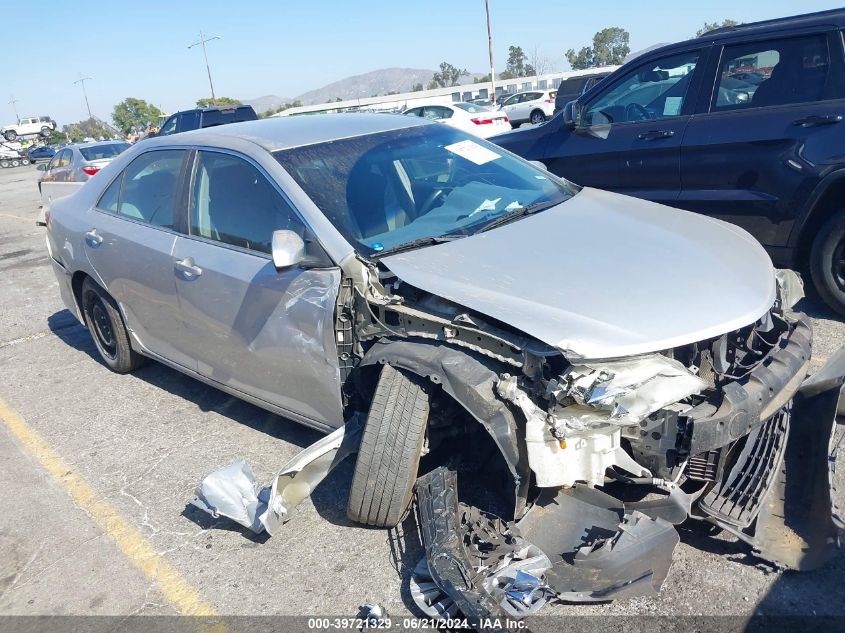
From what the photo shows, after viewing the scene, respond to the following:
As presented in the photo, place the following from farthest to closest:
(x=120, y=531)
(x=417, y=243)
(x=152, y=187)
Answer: (x=152, y=187), (x=120, y=531), (x=417, y=243)

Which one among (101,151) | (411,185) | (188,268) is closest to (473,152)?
(411,185)

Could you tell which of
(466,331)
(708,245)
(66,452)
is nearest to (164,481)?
(66,452)

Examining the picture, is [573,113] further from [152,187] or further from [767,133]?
[152,187]

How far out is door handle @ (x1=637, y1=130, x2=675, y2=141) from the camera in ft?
17.7

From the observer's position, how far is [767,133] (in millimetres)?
4879

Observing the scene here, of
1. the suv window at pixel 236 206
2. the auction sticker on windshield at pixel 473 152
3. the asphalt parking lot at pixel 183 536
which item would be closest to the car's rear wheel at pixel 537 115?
the asphalt parking lot at pixel 183 536

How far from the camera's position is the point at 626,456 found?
2615mm

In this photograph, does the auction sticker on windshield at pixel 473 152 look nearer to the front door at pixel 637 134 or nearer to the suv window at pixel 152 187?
the suv window at pixel 152 187

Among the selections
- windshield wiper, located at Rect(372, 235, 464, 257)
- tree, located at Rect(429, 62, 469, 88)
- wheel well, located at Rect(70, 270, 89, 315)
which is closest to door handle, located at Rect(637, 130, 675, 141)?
windshield wiper, located at Rect(372, 235, 464, 257)

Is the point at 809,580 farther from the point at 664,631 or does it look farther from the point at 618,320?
the point at 618,320

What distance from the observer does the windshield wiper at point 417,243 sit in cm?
319

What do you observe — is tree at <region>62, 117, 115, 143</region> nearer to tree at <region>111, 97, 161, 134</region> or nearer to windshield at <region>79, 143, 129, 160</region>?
tree at <region>111, 97, 161, 134</region>

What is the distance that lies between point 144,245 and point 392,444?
7.34 feet

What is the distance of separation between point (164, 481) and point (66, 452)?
87 centimetres
